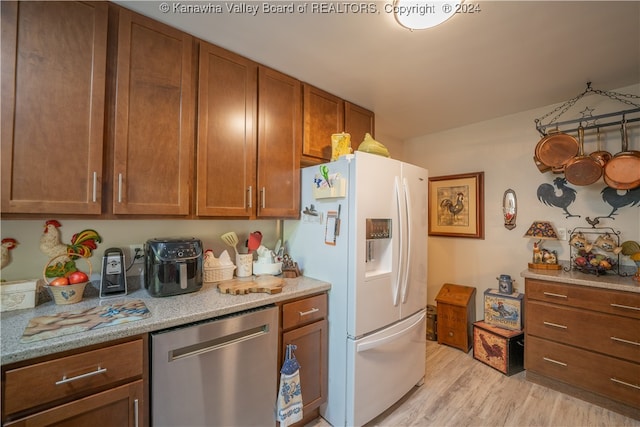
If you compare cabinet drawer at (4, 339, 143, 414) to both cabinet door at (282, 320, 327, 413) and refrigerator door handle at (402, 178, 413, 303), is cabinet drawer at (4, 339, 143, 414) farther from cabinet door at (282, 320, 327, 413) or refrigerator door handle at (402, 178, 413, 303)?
refrigerator door handle at (402, 178, 413, 303)

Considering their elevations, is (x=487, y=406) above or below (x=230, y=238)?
below

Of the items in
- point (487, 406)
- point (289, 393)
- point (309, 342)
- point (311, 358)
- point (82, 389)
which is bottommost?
point (487, 406)

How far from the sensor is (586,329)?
1876mm

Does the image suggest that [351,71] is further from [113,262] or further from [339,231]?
[113,262]

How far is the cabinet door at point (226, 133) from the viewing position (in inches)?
60.4

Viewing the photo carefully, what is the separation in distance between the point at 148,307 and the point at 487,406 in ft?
7.54

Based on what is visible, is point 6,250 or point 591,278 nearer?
point 6,250

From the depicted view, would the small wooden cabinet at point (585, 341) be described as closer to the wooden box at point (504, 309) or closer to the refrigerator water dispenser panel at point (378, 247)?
the wooden box at point (504, 309)

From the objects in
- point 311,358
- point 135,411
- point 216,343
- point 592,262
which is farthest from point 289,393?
point 592,262

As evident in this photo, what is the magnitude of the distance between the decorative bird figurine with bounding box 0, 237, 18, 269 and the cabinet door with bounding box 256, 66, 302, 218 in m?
1.19

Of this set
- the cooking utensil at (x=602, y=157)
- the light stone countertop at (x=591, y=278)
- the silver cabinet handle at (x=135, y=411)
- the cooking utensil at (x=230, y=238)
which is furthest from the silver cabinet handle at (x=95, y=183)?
the cooking utensil at (x=602, y=157)

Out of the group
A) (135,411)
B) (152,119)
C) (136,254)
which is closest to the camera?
(135,411)

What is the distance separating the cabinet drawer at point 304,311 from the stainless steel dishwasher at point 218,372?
0.09 m

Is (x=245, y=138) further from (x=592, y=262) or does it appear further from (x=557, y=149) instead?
(x=592, y=262)
